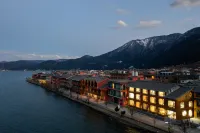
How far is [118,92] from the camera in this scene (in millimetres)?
65812

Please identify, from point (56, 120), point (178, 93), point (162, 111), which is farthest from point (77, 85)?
point (178, 93)

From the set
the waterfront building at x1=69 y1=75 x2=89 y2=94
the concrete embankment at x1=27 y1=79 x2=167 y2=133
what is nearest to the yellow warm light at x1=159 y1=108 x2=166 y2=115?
the concrete embankment at x1=27 y1=79 x2=167 y2=133

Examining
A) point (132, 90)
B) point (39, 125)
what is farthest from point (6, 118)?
point (132, 90)

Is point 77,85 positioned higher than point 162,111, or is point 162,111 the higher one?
point 77,85

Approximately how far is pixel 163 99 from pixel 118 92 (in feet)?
58.2

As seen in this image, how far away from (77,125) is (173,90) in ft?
71.2

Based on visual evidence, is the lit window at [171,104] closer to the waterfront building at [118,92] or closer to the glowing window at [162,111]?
the glowing window at [162,111]

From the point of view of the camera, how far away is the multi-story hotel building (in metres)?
46.0

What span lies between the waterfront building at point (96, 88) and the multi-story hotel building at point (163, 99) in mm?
13521

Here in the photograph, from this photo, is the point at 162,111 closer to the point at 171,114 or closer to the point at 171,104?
the point at 171,114

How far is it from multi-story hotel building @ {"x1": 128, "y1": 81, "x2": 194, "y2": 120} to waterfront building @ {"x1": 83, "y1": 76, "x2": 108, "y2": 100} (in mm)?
13521

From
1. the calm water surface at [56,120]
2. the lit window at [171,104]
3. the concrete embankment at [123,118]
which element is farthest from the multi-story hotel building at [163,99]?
the calm water surface at [56,120]

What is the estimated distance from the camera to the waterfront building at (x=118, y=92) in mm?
63156

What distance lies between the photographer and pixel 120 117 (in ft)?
170
